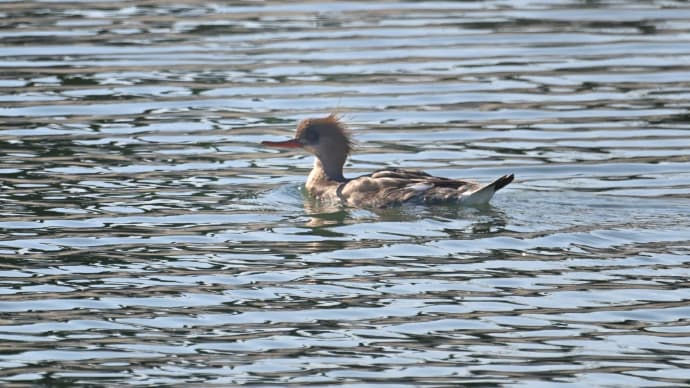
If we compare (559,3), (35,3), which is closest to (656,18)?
(559,3)

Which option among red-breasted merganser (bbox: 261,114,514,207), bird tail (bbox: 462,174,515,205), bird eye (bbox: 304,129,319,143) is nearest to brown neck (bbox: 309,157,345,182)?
red-breasted merganser (bbox: 261,114,514,207)

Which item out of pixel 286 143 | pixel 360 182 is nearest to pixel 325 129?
pixel 286 143

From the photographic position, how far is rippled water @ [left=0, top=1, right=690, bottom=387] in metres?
8.87

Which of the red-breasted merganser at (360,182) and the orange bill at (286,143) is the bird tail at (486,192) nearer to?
Result: the red-breasted merganser at (360,182)

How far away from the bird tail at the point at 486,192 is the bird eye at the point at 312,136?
2.09 metres

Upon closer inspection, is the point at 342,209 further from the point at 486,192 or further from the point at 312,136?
the point at 486,192

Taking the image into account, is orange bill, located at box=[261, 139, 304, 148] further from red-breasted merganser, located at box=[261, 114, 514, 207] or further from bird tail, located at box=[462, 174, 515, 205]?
bird tail, located at box=[462, 174, 515, 205]

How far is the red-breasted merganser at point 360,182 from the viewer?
40.8 feet

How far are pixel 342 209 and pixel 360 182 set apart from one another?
0.26 meters

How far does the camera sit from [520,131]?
49.1 ft

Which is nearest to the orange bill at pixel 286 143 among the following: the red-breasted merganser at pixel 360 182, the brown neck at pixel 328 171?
the red-breasted merganser at pixel 360 182

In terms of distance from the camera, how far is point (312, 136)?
14.1 metres

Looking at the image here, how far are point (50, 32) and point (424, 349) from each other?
11156 mm

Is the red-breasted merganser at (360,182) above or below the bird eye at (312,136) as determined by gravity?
below
